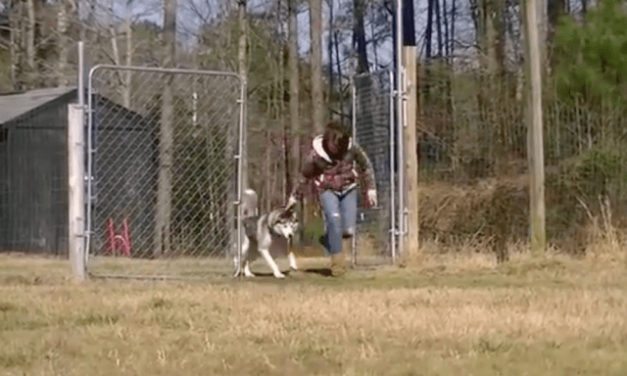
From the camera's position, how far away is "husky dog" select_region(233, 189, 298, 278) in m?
13.5

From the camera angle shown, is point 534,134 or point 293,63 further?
point 293,63

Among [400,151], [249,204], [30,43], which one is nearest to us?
[249,204]

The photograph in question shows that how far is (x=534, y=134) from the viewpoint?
1532cm

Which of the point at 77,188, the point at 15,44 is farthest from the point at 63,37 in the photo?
the point at 77,188

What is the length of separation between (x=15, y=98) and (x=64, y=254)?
20.2ft

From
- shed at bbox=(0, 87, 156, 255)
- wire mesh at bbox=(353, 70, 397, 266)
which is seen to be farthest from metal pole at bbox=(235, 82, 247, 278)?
shed at bbox=(0, 87, 156, 255)

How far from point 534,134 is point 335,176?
3.06 m

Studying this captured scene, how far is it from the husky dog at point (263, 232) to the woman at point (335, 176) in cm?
61

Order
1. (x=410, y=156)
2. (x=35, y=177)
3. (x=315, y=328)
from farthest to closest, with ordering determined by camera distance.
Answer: (x=35, y=177) < (x=410, y=156) < (x=315, y=328)

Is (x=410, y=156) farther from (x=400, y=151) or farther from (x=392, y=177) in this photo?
(x=392, y=177)

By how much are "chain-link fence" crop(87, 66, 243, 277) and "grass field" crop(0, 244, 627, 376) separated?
192cm

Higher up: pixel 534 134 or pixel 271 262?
pixel 534 134

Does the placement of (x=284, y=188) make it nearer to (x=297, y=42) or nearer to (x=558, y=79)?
(x=558, y=79)

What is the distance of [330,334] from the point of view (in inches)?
304
